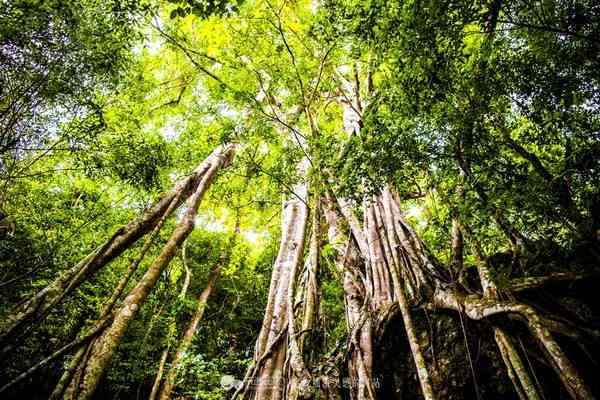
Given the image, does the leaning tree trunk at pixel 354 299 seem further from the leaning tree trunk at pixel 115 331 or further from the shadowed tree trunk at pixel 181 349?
the shadowed tree trunk at pixel 181 349

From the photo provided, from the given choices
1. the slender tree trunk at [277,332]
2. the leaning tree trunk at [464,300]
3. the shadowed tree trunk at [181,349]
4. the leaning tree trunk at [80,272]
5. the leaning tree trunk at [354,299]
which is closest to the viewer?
the leaning tree trunk at [464,300]

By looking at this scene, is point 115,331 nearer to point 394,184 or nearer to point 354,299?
point 354,299

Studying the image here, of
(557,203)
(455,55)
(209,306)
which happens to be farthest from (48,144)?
(209,306)

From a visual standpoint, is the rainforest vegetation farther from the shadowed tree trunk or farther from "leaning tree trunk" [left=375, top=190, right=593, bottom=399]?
the shadowed tree trunk

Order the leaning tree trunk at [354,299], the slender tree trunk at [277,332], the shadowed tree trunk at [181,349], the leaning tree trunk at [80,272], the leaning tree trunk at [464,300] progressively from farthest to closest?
the shadowed tree trunk at [181,349], the slender tree trunk at [277,332], the leaning tree trunk at [354,299], the leaning tree trunk at [80,272], the leaning tree trunk at [464,300]

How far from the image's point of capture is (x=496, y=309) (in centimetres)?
239

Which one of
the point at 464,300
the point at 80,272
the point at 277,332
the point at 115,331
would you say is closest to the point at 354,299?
the point at 277,332

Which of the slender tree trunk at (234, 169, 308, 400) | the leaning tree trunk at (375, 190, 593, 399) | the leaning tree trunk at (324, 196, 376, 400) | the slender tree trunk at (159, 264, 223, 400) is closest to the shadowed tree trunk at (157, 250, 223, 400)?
the slender tree trunk at (159, 264, 223, 400)

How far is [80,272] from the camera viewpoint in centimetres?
288

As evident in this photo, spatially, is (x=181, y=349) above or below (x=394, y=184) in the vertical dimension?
below

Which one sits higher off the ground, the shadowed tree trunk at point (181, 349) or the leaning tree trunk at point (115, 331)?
the shadowed tree trunk at point (181, 349)

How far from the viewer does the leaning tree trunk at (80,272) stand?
2.41 m

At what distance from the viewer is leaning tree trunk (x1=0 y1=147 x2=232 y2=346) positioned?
7.91 feet

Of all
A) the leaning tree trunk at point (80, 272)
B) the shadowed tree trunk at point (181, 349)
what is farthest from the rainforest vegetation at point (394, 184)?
the shadowed tree trunk at point (181, 349)
